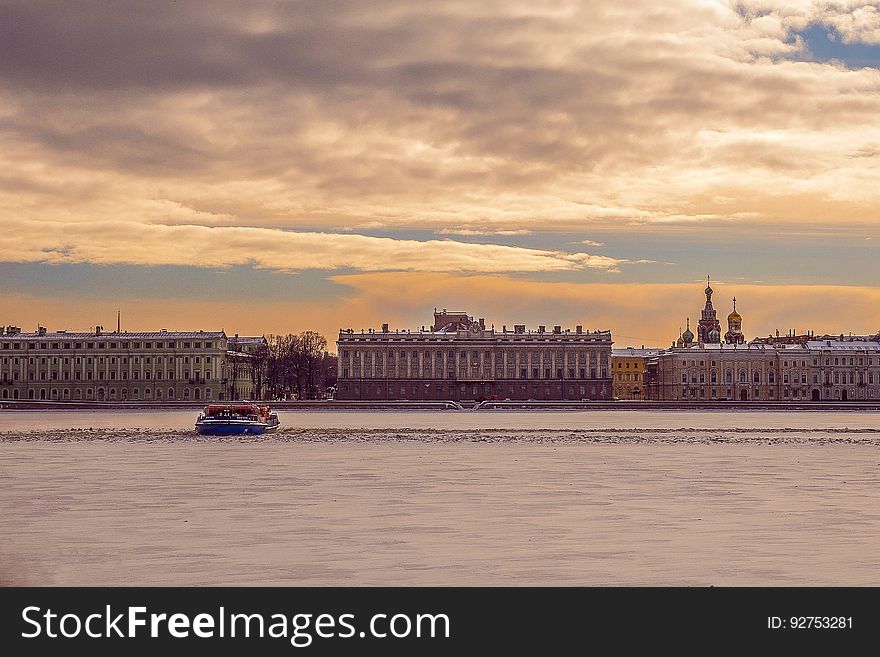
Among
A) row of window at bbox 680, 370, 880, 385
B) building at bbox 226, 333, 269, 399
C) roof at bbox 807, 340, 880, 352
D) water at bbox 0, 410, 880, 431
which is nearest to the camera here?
water at bbox 0, 410, 880, 431

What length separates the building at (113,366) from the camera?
174m

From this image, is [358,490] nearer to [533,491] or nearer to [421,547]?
[533,491]

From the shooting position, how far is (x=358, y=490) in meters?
27.1

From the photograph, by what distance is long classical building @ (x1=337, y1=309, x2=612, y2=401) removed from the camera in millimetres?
176250

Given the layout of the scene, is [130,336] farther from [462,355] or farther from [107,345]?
[462,355]

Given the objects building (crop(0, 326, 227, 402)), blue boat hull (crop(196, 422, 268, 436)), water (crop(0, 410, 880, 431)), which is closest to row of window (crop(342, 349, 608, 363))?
building (crop(0, 326, 227, 402))

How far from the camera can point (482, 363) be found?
588 feet

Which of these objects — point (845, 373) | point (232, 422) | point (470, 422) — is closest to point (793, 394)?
point (845, 373)

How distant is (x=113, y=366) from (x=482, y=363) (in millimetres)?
44699

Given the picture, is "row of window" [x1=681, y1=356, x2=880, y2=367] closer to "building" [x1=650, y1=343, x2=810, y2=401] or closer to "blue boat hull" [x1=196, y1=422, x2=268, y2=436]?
"building" [x1=650, y1=343, x2=810, y2=401]

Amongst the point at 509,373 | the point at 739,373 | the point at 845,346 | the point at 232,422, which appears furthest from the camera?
the point at 845,346

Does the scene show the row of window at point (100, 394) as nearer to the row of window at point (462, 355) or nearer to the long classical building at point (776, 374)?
the row of window at point (462, 355)

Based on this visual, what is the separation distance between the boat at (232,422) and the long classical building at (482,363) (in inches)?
4363

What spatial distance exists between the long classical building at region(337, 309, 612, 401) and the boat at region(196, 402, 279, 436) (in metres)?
111
